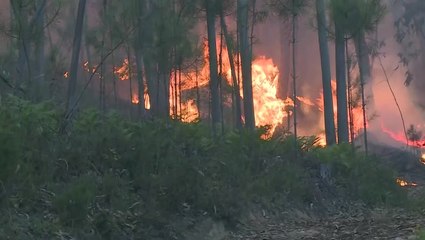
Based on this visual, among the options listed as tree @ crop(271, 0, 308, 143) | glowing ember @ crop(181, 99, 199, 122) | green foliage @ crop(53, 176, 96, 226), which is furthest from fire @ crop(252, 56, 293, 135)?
green foliage @ crop(53, 176, 96, 226)

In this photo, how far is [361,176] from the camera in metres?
12.8

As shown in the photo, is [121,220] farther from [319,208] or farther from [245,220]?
[319,208]

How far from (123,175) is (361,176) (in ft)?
19.8

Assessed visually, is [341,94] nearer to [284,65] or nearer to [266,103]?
[266,103]

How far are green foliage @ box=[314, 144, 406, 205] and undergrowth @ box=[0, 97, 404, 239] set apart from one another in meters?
0.10

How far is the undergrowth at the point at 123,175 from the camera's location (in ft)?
21.9

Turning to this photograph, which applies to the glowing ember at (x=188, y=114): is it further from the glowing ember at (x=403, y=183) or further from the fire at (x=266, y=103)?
the glowing ember at (x=403, y=183)

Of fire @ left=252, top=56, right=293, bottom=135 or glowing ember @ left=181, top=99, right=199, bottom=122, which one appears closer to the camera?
glowing ember @ left=181, top=99, right=199, bottom=122

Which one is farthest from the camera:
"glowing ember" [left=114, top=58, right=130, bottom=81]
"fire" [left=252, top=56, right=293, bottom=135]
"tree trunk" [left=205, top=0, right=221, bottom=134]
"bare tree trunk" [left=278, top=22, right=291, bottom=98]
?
"bare tree trunk" [left=278, top=22, right=291, bottom=98]

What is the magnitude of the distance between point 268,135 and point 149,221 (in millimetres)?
6021

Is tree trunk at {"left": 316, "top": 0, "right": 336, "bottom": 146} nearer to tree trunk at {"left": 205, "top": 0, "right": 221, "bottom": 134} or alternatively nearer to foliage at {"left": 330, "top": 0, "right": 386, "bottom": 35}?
foliage at {"left": 330, "top": 0, "right": 386, "bottom": 35}

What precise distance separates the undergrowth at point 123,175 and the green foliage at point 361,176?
102 mm

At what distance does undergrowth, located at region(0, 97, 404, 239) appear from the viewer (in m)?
6.68

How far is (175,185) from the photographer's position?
8.24 metres
